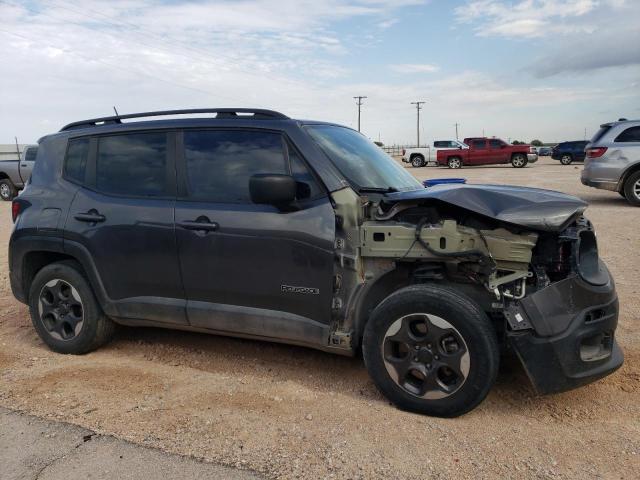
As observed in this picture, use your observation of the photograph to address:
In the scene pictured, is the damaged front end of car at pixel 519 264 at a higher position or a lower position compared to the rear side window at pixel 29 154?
lower

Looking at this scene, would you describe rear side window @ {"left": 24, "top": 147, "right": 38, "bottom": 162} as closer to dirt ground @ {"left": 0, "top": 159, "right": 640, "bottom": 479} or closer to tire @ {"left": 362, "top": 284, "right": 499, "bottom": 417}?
dirt ground @ {"left": 0, "top": 159, "right": 640, "bottom": 479}

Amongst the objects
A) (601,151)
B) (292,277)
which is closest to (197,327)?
(292,277)

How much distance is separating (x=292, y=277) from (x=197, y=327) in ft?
3.07

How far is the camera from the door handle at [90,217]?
4.20 metres

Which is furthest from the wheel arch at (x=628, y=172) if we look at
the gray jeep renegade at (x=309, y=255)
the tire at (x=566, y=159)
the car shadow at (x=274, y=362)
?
the tire at (x=566, y=159)

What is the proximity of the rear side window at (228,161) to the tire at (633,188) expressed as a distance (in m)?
11.1

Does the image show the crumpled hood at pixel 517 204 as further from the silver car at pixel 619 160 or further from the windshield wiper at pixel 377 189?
the silver car at pixel 619 160

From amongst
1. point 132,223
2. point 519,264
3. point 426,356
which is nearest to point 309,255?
point 426,356

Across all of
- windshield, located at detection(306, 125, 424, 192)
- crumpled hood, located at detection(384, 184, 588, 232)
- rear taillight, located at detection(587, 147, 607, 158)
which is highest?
rear taillight, located at detection(587, 147, 607, 158)

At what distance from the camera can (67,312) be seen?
4461mm

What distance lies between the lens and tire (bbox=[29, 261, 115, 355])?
14.3 feet

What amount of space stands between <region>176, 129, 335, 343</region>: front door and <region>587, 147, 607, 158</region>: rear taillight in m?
10.9

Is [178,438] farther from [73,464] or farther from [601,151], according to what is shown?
[601,151]

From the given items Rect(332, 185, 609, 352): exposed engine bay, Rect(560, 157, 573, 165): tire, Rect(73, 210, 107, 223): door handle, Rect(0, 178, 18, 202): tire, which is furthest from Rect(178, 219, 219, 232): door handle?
Rect(560, 157, 573, 165): tire
